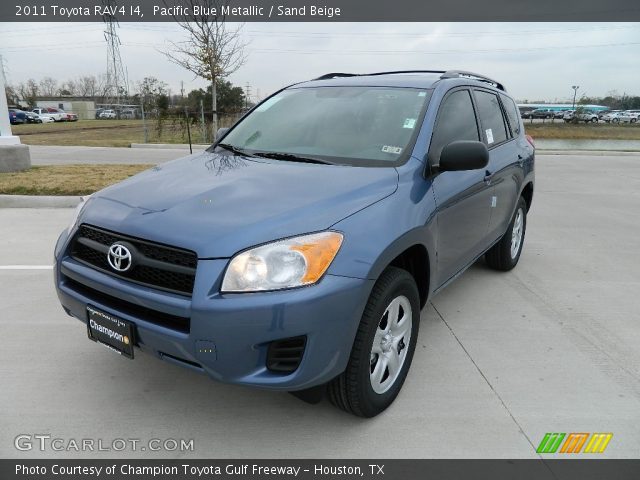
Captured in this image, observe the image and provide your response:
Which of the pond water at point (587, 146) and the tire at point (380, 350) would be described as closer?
the tire at point (380, 350)

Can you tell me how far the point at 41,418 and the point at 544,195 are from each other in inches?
368

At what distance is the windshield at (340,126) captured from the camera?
2.96 m

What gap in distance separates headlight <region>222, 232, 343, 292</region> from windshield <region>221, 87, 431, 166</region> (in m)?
0.92

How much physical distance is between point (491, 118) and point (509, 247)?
1.30 metres

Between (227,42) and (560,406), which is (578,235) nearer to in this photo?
(560,406)

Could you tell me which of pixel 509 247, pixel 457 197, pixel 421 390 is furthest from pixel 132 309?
pixel 509 247

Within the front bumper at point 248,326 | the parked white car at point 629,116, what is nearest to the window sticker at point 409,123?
the front bumper at point 248,326

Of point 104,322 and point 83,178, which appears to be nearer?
point 104,322

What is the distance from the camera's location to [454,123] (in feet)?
11.1

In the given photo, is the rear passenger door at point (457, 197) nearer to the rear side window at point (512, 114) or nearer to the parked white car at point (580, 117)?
the rear side window at point (512, 114)

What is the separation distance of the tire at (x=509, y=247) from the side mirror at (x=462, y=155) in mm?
1987

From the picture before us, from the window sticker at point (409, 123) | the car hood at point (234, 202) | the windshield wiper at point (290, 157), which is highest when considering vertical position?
the window sticker at point (409, 123)

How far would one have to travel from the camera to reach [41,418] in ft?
8.34
